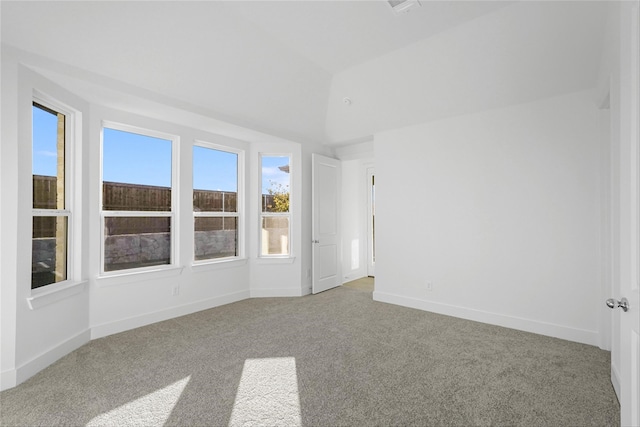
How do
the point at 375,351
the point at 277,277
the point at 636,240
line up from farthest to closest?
the point at 277,277 → the point at 375,351 → the point at 636,240

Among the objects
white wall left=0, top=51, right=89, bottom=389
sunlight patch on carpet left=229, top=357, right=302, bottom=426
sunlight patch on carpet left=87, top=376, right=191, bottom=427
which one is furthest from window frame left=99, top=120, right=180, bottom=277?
sunlight patch on carpet left=229, top=357, right=302, bottom=426

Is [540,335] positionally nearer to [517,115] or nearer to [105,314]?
[517,115]

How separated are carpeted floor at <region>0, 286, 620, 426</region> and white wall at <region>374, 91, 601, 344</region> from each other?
44cm

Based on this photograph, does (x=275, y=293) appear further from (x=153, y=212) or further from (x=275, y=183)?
(x=153, y=212)

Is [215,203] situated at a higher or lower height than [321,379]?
higher

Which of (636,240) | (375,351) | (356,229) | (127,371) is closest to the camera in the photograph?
(636,240)

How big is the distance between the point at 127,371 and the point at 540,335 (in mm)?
4045

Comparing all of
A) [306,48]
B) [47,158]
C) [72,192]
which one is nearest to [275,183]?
[306,48]

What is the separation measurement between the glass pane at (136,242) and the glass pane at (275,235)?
1463 mm

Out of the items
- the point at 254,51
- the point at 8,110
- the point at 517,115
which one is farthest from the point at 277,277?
the point at 517,115

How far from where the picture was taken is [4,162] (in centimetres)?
229

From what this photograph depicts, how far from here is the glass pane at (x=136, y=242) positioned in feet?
11.4

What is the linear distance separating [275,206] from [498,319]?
346cm

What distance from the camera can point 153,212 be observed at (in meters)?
3.80
